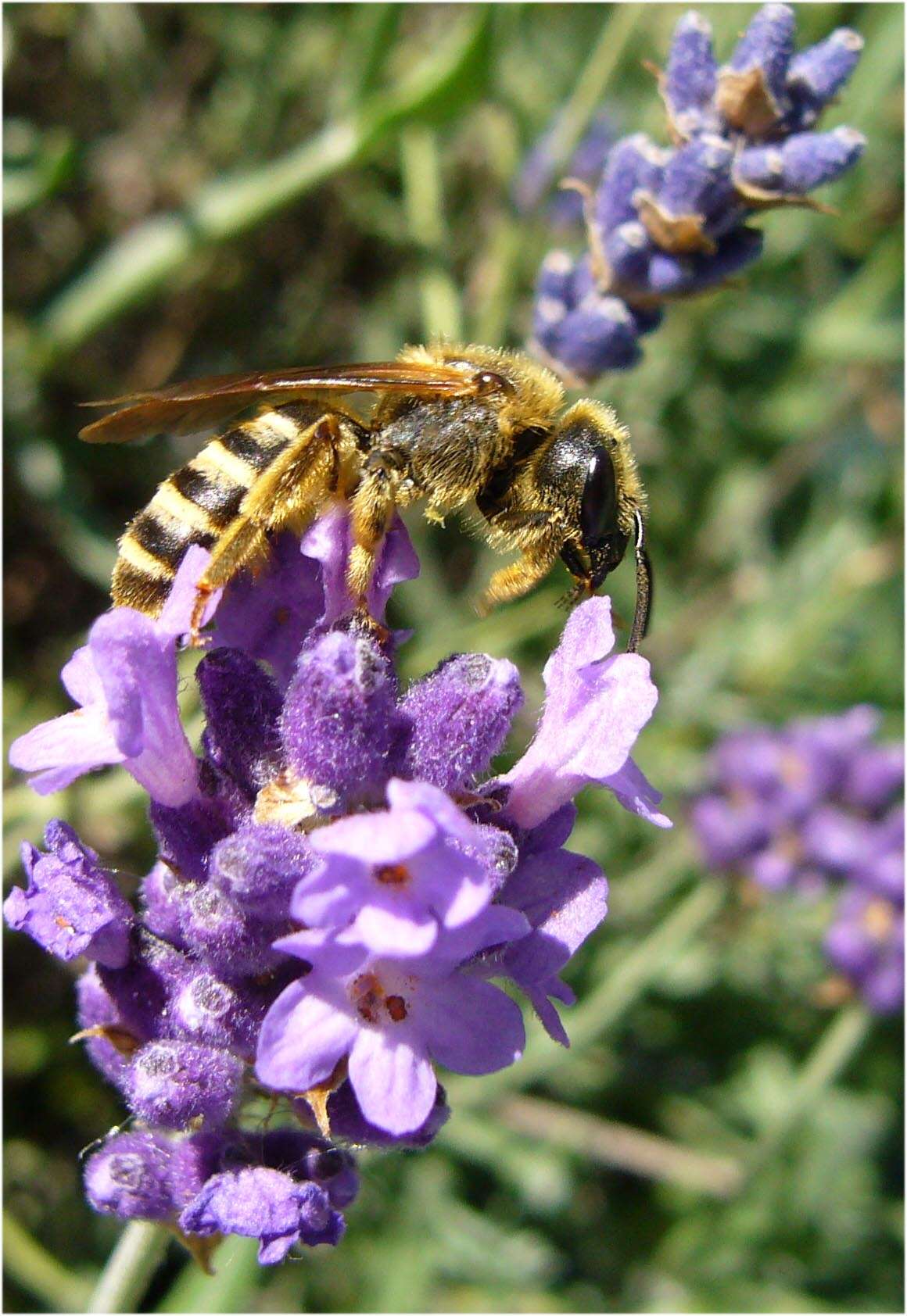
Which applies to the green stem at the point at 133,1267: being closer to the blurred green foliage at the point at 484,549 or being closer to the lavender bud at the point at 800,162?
the blurred green foliage at the point at 484,549

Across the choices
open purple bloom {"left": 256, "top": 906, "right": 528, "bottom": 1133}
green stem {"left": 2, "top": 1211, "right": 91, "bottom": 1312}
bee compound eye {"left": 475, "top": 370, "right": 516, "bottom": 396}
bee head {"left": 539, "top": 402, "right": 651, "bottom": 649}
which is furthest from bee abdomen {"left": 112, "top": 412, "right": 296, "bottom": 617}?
green stem {"left": 2, "top": 1211, "right": 91, "bottom": 1312}

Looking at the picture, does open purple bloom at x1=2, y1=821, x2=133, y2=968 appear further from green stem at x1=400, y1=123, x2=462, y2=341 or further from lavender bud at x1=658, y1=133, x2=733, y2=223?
green stem at x1=400, y1=123, x2=462, y2=341

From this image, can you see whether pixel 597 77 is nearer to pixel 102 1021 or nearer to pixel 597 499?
pixel 597 499

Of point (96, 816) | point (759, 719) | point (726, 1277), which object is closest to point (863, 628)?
point (759, 719)

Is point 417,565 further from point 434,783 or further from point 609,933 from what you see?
point 609,933

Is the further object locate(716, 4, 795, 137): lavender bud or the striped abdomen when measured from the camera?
locate(716, 4, 795, 137): lavender bud
